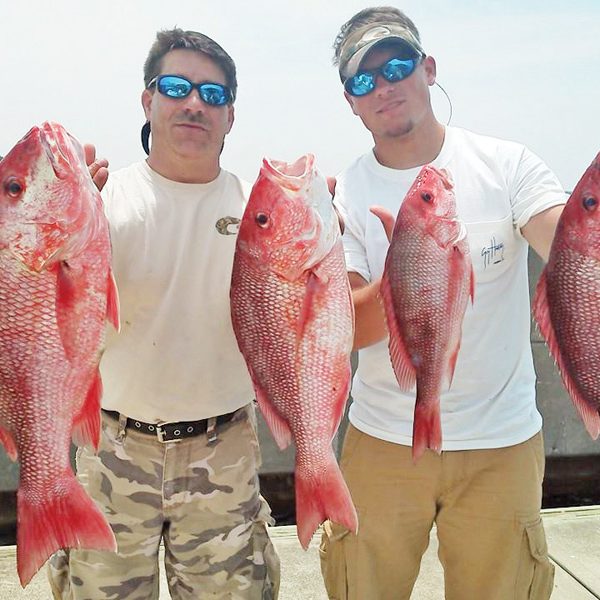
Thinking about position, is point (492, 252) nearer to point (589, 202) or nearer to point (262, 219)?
point (589, 202)

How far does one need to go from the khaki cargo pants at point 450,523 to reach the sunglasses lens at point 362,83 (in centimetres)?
143

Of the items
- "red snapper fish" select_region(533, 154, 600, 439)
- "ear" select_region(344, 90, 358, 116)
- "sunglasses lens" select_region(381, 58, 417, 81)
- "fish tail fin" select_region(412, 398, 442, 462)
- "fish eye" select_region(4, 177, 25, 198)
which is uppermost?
"sunglasses lens" select_region(381, 58, 417, 81)

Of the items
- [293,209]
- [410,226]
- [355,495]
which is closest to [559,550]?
[355,495]

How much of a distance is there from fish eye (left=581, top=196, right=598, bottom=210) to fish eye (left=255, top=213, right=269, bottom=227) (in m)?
0.94

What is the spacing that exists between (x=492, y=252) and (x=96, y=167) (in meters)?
1.53

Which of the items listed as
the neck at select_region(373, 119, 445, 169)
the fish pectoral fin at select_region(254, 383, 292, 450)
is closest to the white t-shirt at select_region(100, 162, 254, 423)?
the fish pectoral fin at select_region(254, 383, 292, 450)

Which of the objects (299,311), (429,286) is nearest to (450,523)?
(429,286)

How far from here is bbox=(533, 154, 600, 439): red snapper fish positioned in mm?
1935

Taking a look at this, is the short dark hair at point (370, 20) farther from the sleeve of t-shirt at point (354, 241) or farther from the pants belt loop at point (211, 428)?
the pants belt loop at point (211, 428)

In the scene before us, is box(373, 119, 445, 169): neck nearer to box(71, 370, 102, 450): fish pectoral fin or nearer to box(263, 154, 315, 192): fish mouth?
box(263, 154, 315, 192): fish mouth

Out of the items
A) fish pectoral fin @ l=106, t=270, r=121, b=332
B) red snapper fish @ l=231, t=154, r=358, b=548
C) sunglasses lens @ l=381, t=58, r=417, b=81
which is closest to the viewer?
fish pectoral fin @ l=106, t=270, r=121, b=332

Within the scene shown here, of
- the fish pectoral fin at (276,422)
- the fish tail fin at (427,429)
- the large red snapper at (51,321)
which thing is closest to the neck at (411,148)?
the fish tail fin at (427,429)

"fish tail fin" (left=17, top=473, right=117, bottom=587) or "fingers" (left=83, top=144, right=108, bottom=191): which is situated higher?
"fingers" (left=83, top=144, right=108, bottom=191)

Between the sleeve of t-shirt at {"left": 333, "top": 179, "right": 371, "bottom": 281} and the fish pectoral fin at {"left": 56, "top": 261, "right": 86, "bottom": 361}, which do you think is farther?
the sleeve of t-shirt at {"left": 333, "top": 179, "right": 371, "bottom": 281}
